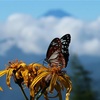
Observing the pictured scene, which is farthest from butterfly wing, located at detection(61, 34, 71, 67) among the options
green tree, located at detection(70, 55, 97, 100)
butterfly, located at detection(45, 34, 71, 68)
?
green tree, located at detection(70, 55, 97, 100)

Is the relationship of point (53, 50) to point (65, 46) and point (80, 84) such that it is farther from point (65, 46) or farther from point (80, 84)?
point (80, 84)

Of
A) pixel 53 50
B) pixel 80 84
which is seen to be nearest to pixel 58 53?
pixel 53 50

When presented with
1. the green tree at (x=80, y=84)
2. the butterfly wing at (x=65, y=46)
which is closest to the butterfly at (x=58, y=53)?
the butterfly wing at (x=65, y=46)

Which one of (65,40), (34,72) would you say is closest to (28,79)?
(34,72)

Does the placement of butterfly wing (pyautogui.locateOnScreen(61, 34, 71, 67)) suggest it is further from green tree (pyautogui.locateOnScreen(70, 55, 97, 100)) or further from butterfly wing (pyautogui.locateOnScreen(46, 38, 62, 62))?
green tree (pyautogui.locateOnScreen(70, 55, 97, 100))

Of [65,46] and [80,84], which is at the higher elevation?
[80,84]

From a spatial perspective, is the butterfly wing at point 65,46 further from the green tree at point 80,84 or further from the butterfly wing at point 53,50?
the green tree at point 80,84
